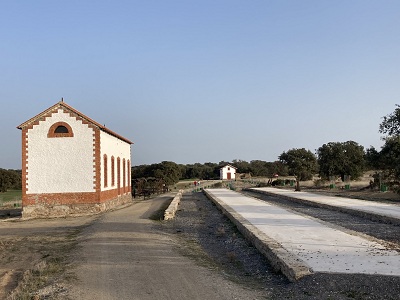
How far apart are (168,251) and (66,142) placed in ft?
46.4

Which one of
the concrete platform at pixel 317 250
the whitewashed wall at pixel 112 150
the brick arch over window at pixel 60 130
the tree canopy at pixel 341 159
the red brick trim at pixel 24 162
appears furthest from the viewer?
the tree canopy at pixel 341 159

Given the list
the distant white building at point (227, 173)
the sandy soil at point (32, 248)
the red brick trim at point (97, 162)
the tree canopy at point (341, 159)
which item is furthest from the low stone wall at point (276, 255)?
the distant white building at point (227, 173)

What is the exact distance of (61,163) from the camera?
22.6 metres

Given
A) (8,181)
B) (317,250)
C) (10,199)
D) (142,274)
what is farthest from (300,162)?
(8,181)

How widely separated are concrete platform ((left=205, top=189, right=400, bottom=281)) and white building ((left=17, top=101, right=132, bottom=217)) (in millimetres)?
11270

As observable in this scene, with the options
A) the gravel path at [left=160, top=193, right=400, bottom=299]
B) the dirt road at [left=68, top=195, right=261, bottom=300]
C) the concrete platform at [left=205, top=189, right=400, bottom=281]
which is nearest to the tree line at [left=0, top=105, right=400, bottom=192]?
the gravel path at [left=160, top=193, right=400, bottom=299]

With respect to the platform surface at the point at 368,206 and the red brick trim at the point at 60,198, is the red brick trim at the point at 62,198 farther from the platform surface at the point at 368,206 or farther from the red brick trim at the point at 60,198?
the platform surface at the point at 368,206

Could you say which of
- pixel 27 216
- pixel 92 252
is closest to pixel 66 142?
pixel 27 216

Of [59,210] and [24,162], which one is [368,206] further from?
[24,162]

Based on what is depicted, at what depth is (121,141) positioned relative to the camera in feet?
102

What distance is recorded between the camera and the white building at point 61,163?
22.4 m

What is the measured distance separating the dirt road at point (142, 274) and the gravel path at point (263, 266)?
1.55 feet

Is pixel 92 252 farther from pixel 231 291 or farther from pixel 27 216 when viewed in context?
pixel 27 216

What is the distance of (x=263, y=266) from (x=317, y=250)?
1.31m
